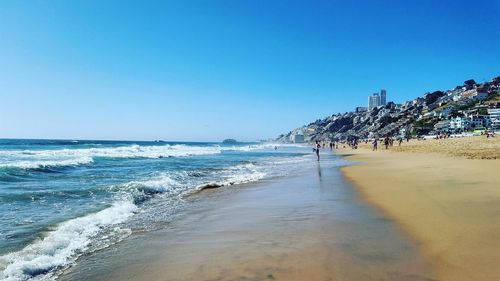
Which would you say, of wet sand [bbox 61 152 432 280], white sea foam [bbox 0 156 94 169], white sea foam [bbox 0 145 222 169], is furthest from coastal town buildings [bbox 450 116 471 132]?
wet sand [bbox 61 152 432 280]

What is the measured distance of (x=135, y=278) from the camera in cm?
523

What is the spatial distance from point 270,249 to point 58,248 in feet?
13.3

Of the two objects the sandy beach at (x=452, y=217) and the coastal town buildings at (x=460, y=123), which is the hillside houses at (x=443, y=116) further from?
the sandy beach at (x=452, y=217)

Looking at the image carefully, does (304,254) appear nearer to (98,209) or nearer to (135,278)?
(135,278)

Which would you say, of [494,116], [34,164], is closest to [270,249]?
[34,164]

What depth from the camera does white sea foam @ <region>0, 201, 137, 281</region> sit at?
5788 millimetres

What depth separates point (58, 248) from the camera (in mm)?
6953

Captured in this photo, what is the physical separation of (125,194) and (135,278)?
9080 millimetres

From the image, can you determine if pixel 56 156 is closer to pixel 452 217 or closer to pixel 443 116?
pixel 452 217

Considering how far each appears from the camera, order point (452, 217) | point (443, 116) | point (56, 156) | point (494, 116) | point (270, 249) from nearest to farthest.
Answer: point (270, 249), point (452, 217), point (56, 156), point (494, 116), point (443, 116)

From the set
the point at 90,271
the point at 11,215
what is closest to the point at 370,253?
the point at 90,271

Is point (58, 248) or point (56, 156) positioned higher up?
point (56, 156)

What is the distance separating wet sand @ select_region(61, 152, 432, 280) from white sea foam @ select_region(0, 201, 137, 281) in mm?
472

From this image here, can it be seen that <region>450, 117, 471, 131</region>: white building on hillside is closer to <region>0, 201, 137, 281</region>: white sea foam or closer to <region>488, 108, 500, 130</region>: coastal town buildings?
<region>488, 108, 500, 130</region>: coastal town buildings
